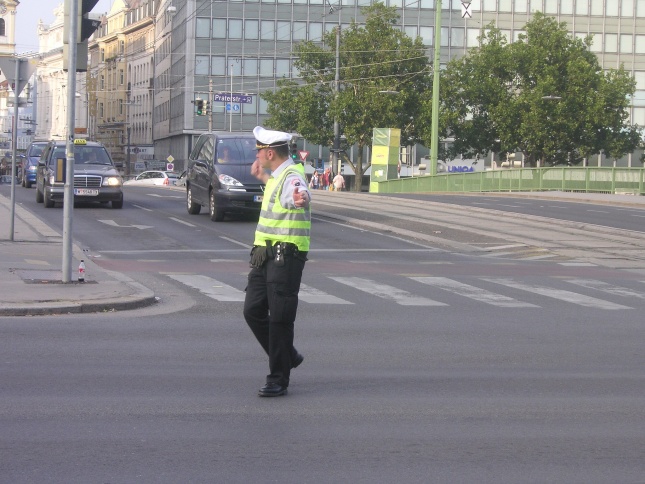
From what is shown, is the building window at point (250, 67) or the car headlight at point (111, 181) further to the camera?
the building window at point (250, 67)

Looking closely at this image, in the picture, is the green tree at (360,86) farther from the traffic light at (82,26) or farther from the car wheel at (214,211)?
the traffic light at (82,26)

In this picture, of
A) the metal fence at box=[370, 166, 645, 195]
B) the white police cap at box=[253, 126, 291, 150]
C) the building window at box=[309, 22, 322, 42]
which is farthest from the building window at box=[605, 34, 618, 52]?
the white police cap at box=[253, 126, 291, 150]

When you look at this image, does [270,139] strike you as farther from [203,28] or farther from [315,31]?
[315,31]

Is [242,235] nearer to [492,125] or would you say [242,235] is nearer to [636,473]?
[636,473]

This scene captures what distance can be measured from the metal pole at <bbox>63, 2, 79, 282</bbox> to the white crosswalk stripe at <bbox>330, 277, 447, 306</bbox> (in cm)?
367

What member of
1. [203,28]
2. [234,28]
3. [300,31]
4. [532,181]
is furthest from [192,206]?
[300,31]

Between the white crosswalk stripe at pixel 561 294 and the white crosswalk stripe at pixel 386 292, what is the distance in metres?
1.70

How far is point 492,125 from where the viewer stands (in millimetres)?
79750

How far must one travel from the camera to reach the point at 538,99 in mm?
74938

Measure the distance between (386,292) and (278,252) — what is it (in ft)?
21.6

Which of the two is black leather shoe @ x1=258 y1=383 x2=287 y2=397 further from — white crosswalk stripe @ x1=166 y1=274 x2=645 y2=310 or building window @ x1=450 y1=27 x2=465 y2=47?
building window @ x1=450 y1=27 x2=465 y2=47

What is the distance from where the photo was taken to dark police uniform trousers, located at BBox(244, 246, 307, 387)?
721 cm

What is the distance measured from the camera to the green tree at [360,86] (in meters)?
74.7

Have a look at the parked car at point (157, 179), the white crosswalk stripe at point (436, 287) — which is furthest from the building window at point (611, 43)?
the white crosswalk stripe at point (436, 287)
